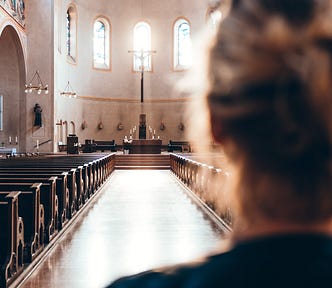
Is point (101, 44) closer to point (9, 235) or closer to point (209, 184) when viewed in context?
point (209, 184)

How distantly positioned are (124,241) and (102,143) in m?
21.9

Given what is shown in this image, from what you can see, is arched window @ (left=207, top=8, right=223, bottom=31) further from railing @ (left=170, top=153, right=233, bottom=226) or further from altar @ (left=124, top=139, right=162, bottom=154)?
altar @ (left=124, top=139, right=162, bottom=154)

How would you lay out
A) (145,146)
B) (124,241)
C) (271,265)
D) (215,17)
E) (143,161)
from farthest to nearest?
1. (145,146)
2. (143,161)
3. (124,241)
4. (215,17)
5. (271,265)

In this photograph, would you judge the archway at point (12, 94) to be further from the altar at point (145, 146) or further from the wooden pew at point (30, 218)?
the wooden pew at point (30, 218)

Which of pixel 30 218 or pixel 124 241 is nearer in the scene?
pixel 30 218

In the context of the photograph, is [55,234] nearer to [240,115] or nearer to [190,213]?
[190,213]

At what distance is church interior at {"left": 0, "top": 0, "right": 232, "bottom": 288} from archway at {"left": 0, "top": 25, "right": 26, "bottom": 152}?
0.15 ft

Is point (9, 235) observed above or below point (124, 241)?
above

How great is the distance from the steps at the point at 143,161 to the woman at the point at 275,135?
66.4 feet

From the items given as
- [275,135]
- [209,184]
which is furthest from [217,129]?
[209,184]

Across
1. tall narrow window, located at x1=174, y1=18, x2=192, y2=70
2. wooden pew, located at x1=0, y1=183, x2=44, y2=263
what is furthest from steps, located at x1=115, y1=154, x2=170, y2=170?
wooden pew, located at x1=0, y1=183, x2=44, y2=263

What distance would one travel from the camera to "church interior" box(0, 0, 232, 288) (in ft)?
15.2

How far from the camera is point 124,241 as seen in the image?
614cm

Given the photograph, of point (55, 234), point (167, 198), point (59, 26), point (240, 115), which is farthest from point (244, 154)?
point (59, 26)
